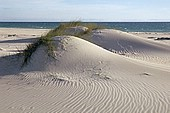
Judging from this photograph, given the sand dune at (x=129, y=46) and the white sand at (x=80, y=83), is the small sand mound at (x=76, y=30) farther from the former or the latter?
the white sand at (x=80, y=83)

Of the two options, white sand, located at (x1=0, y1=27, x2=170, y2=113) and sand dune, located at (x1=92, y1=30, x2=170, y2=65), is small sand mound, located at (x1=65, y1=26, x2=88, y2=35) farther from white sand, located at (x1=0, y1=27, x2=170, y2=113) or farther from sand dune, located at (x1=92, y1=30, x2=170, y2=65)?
white sand, located at (x1=0, y1=27, x2=170, y2=113)

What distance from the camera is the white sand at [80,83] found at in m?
7.34

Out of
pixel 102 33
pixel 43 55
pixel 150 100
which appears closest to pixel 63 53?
pixel 43 55

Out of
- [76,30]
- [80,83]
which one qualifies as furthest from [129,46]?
[80,83]

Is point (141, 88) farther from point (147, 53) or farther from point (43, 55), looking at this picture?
point (147, 53)

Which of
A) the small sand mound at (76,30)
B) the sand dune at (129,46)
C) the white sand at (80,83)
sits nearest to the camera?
the white sand at (80,83)

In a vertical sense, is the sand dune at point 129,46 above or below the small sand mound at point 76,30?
below

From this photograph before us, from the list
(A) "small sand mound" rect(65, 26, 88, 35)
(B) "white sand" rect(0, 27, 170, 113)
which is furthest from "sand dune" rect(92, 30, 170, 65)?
(B) "white sand" rect(0, 27, 170, 113)

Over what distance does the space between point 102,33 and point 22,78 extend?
31.7 ft

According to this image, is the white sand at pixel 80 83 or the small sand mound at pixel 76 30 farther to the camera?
the small sand mound at pixel 76 30

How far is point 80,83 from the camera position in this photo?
9.23m

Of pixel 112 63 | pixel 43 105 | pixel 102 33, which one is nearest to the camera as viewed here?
pixel 43 105

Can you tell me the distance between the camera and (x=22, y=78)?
10.0m

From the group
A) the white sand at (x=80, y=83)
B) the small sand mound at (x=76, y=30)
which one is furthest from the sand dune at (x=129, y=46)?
the white sand at (x=80, y=83)
